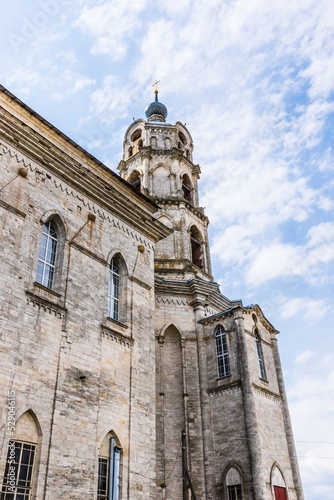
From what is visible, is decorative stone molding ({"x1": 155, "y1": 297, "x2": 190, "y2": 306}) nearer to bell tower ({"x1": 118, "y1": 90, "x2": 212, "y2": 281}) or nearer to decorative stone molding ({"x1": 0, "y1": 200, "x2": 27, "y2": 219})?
bell tower ({"x1": 118, "y1": 90, "x2": 212, "y2": 281})

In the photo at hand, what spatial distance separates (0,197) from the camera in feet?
43.5

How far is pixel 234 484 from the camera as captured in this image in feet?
57.2

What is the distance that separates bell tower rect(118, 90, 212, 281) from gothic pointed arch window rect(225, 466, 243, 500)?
9.16 metres

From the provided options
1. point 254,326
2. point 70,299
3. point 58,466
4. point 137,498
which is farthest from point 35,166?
point 254,326

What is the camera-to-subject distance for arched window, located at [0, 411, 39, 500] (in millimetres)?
10805

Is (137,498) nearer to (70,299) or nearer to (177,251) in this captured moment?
(70,299)

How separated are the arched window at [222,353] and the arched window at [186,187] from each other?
→ 32.3 ft

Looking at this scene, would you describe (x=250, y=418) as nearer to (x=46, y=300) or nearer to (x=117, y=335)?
(x=117, y=335)

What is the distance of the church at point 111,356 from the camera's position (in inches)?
476

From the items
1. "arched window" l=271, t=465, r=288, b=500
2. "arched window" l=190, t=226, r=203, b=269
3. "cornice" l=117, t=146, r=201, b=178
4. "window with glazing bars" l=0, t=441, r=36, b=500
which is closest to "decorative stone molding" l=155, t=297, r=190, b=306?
"arched window" l=190, t=226, r=203, b=269

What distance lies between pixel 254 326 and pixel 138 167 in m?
12.1

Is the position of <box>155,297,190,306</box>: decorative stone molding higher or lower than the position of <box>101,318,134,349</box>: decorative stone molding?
higher

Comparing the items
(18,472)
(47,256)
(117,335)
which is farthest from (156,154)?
(18,472)

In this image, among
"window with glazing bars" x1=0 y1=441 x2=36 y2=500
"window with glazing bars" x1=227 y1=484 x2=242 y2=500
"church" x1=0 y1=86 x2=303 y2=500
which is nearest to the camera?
"window with glazing bars" x1=0 y1=441 x2=36 y2=500
